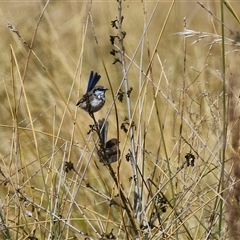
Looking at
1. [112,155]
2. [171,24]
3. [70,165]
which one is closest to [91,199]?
[112,155]

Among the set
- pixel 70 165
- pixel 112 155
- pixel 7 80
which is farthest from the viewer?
pixel 7 80

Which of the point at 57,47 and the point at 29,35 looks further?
the point at 29,35

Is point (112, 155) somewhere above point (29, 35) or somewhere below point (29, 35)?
below

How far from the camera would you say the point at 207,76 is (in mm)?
3416

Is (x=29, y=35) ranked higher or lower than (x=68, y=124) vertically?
higher

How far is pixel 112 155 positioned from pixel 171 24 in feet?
8.99

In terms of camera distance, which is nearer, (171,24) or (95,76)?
Result: (95,76)

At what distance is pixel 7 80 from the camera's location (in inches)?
134

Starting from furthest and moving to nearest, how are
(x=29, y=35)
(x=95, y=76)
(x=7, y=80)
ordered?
(x=29, y=35) → (x=7, y=80) → (x=95, y=76)

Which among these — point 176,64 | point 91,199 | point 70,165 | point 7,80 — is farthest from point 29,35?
point 70,165

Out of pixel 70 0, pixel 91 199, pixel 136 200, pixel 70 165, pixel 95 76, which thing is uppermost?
pixel 70 0

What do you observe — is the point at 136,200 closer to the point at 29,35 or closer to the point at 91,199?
the point at 91,199

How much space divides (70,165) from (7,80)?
6.71ft

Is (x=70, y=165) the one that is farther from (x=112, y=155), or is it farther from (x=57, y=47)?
(x=57, y=47)
